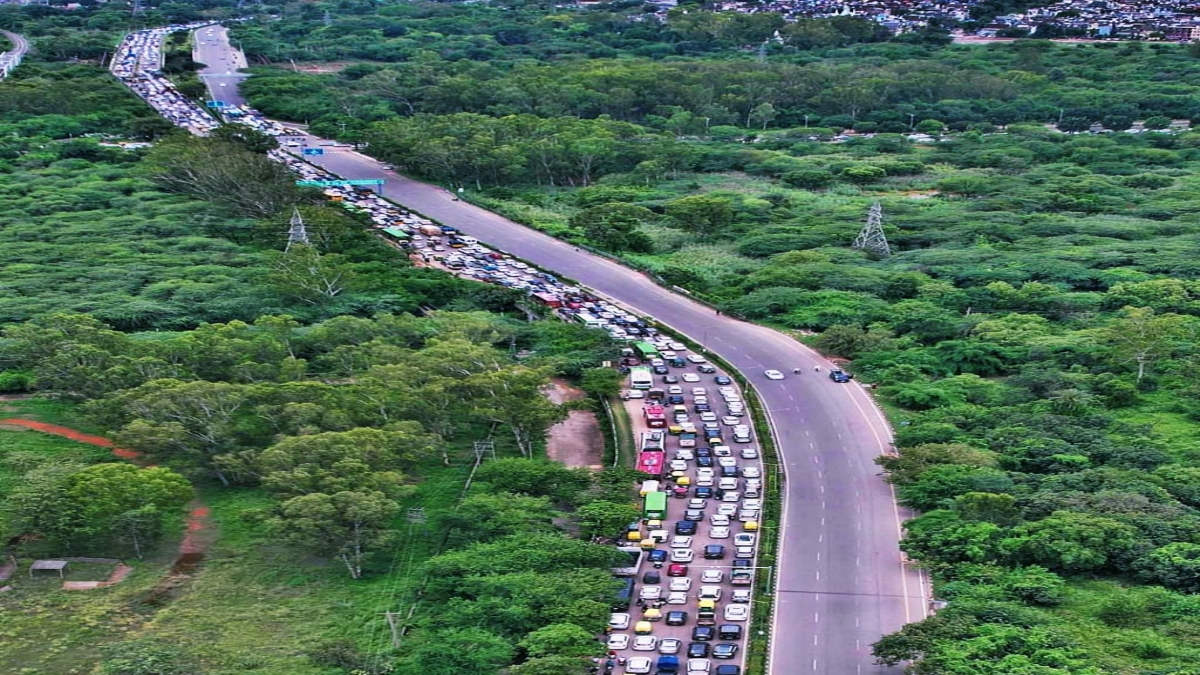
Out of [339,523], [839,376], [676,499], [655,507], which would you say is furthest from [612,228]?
[339,523]

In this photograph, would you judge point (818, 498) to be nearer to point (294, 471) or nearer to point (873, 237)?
point (294, 471)

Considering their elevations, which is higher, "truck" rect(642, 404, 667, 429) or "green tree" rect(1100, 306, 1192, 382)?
"green tree" rect(1100, 306, 1192, 382)

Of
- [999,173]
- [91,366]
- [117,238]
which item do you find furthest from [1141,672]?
[999,173]

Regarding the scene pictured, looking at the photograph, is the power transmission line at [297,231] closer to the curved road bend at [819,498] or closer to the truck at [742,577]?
the curved road bend at [819,498]

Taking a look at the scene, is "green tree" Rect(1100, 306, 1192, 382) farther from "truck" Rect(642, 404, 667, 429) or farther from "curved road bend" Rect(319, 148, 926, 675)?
"truck" Rect(642, 404, 667, 429)

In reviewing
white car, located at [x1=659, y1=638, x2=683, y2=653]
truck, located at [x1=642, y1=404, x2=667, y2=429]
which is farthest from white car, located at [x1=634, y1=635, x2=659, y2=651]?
truck, located at [x1=642, y1=404, x2=667, y2=429]

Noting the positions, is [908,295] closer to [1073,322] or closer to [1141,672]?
[1073,322]

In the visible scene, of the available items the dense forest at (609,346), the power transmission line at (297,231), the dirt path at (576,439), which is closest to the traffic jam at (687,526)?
the dense forest at (609,346)
